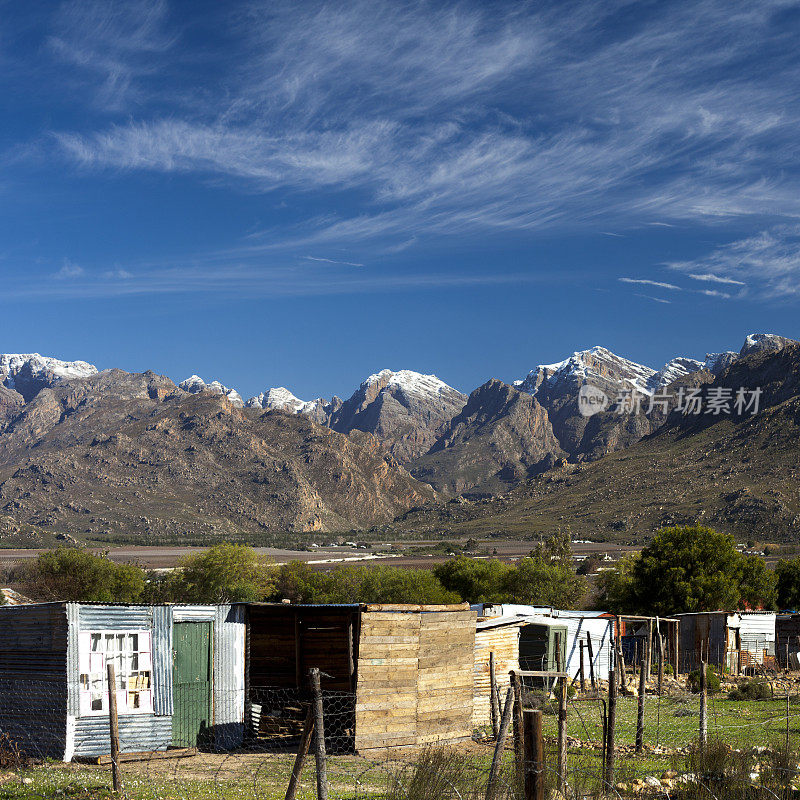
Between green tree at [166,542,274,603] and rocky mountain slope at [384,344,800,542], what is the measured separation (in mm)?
70768

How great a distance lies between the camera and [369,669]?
19156 mm

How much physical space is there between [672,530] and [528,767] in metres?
48.2

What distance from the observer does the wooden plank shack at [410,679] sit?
19.0 m

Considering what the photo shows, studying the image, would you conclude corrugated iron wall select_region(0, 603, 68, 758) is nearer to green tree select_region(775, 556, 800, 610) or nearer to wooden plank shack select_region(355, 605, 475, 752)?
wooden plank shack select_region(355, 605, 475, 752)

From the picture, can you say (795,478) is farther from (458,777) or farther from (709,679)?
(458,777)

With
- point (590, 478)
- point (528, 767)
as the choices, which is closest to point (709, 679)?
point (528, 767)

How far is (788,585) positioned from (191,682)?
183ft

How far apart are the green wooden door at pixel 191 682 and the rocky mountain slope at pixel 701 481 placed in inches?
4186

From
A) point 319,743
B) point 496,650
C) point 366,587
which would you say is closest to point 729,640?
point 496,650

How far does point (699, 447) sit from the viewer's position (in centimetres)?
15775

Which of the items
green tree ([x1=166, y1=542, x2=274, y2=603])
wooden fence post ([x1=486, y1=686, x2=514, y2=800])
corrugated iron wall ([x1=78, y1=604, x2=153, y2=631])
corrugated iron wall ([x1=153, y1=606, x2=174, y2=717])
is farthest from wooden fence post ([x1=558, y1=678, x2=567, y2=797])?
green tree ([x1=166, y1=542, x2=274, y2=603])

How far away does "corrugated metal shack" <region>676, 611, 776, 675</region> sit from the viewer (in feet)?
133

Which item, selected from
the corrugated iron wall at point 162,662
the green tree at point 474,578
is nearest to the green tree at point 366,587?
the green tree at point 474,578

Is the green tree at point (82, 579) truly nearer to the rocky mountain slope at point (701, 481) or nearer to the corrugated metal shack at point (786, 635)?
the corrugated metal shack at point (786, 635)
